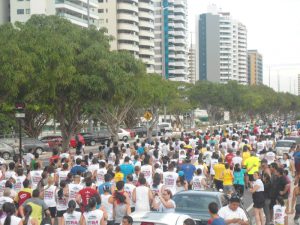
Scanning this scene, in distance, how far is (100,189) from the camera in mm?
12086

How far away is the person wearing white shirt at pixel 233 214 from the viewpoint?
9.40 metres

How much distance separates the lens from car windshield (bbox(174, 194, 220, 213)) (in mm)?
11328

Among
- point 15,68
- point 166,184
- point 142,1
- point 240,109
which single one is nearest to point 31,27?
point 15,68

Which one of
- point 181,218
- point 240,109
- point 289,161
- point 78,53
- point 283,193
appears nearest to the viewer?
point 181,218

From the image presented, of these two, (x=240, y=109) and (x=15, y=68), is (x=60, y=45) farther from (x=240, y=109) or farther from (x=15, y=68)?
(x=240, y=109)

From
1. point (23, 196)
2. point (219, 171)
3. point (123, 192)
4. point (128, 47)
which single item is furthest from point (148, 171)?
point (128, 47)

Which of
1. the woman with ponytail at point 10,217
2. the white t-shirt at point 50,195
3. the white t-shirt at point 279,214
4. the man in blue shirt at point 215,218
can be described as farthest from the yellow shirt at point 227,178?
the woman with ponytail at point 10,217

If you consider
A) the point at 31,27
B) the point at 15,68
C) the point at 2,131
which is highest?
the point at 31,27

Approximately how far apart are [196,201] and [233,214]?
6.76 ft

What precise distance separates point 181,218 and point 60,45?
19.8 m

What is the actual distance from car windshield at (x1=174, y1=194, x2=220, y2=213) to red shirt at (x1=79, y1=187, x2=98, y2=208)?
1.61 metres

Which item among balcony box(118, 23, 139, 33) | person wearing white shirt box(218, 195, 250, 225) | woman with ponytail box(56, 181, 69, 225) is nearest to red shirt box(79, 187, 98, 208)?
woman with ponytail box(56, 181, 69, 225)

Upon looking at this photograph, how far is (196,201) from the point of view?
11.5m

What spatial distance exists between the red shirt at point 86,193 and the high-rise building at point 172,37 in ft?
429
